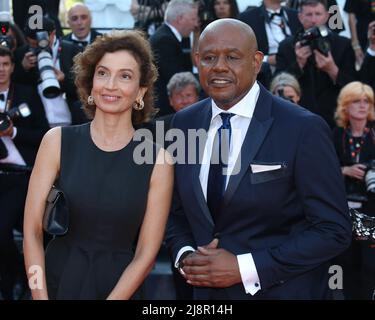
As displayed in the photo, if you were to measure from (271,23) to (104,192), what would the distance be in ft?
13.4

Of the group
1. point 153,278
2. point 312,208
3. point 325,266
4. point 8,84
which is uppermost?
point 8,84

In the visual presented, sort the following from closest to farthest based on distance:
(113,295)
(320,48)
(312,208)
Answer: (312,208)
(113,295)
(320,48)

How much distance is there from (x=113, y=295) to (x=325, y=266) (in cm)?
86

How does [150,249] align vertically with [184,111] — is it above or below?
below

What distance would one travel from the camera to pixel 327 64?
6.31 m

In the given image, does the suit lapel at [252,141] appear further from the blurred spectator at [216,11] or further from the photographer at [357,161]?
the blurred spectator at [216,11]

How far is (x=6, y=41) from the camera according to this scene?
6.16 metres

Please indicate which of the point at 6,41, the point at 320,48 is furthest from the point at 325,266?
the point at 6,41

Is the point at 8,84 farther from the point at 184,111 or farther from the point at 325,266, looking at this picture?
the point at 325,266

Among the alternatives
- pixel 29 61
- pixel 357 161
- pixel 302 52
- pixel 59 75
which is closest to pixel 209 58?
pixel 357 161

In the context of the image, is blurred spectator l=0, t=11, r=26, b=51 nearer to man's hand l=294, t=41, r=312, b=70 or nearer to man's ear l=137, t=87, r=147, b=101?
man's hand l=294, t=41, r=312, b=70

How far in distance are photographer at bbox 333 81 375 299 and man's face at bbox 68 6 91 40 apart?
234 cm

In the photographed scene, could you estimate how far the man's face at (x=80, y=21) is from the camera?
22.6 ft

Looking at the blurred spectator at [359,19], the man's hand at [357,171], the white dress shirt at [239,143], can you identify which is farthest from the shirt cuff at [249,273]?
the blurred spectator at [359,19]
